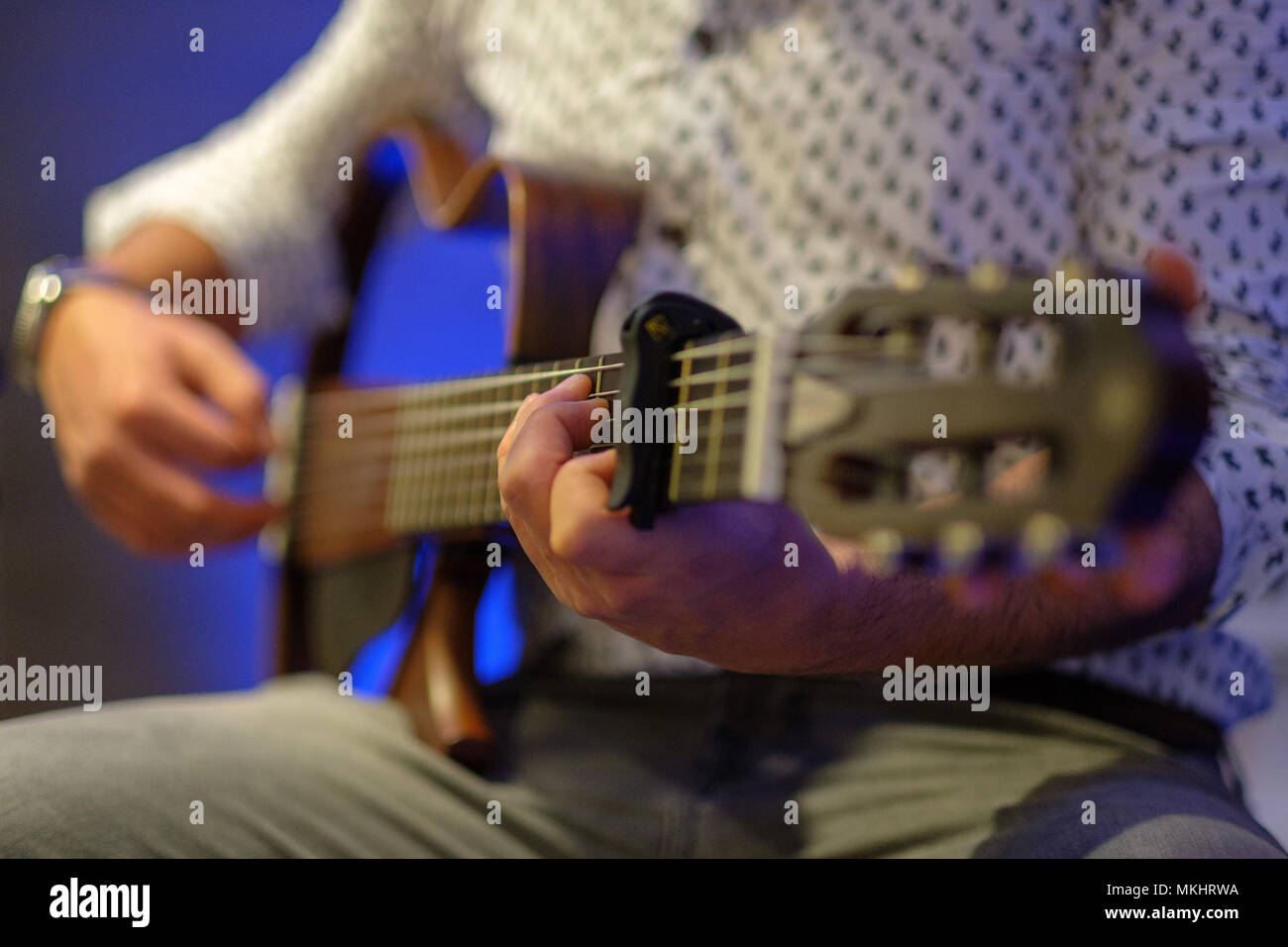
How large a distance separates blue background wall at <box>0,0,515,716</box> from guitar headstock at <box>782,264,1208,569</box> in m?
1.05

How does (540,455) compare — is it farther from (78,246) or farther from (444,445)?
(78,246)

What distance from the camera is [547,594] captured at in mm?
764

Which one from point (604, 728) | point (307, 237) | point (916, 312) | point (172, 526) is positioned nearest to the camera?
point (916, 312)

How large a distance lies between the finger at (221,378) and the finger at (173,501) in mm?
64

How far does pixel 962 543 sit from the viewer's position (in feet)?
0.97

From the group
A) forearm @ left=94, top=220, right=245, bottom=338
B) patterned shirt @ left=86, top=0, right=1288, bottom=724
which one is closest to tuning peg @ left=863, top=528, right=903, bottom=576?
patterned shirt @ left=86, top=0, right=1288, bottom=724

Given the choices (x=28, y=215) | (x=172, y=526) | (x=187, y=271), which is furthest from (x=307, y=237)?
(x=28, y=215)

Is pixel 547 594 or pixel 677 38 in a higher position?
pixel 677 38

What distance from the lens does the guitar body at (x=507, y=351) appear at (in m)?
0.66

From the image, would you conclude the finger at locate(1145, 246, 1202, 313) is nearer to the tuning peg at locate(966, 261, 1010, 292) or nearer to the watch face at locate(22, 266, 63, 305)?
the tuning peg at locate(966, 261, 1010, 292)

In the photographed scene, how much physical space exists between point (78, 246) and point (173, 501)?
0.81 meters

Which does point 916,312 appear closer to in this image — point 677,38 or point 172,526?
point 677,38

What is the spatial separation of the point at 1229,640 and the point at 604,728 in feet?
1.33

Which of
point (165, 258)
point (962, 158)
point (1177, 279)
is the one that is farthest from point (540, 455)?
point (165, 258)
